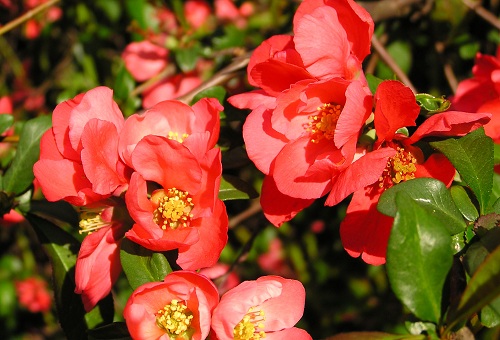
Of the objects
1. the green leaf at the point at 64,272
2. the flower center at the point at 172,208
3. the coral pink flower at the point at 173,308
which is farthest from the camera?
the green leaf at the point at 64,272

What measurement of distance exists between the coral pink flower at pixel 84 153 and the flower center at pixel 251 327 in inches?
11.6

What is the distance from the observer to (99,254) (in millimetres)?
922

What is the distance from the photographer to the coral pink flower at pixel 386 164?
80 centimetres

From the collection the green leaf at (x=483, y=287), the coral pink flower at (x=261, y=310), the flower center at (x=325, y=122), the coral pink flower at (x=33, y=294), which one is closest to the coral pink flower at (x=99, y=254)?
the coral pink flower at (x=261, y=310)

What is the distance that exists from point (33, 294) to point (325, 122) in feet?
7.67

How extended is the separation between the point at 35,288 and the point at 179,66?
174cm

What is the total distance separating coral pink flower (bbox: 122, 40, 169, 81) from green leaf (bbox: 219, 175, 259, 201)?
0.86 meters

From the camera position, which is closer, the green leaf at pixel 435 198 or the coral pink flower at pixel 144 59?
the green leaf at pixel 435 198

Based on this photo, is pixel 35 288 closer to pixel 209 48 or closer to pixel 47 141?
pixel 209 48

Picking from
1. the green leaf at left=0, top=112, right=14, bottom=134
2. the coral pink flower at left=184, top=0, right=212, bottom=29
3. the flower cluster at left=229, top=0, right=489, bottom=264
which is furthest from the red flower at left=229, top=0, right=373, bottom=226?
the coral pink flower at left=184, top=0, right=212, bottom=29

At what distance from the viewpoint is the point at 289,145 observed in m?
0.94

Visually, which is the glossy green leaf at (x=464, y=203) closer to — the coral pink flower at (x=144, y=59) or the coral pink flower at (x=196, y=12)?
the coral pink flower at (x=144, y=59)

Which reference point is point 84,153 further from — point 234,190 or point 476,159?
point 476,159

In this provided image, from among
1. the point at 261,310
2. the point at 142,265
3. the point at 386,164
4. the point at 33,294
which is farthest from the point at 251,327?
the point at 33,294
